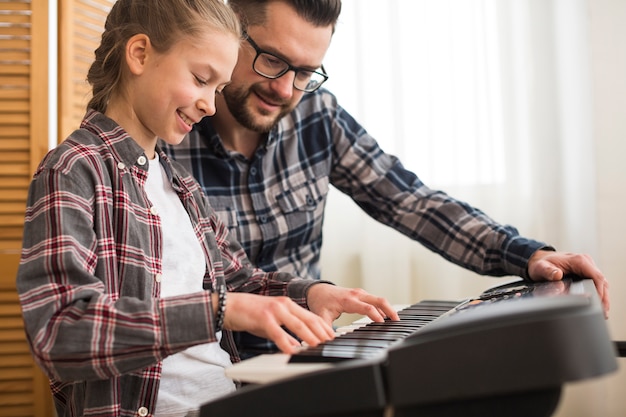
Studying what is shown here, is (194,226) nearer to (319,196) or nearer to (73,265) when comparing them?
(73,265)

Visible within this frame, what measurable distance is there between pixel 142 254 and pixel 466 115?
148 cm

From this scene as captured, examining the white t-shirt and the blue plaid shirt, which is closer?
the white t-shirt

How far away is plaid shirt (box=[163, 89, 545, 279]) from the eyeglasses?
14 cm

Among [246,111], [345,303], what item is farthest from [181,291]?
[246,111]

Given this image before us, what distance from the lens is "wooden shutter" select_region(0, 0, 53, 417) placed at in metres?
1.91

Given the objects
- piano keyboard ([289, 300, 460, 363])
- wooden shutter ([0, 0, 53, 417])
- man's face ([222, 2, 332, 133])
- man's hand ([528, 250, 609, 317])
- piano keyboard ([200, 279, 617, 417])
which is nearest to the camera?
piano keyboard ([200, 279, 617, 417])

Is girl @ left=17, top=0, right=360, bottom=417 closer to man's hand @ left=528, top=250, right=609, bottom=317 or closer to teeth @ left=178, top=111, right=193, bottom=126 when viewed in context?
teeth @ left=178, top=111, right=193, bottom=126

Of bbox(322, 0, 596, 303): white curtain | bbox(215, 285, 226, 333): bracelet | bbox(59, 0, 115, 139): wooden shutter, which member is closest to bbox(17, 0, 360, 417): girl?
bbox(215, 285, 226, 333): bracelet

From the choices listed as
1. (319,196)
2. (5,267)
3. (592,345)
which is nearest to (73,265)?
(592,345)

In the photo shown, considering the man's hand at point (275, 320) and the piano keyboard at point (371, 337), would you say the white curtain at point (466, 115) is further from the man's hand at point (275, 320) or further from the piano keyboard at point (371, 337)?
the man's hand at point (275, 320)

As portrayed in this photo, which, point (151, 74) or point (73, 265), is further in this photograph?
point (151, 74)

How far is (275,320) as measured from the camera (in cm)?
90

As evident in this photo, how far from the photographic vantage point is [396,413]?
0.69 metres

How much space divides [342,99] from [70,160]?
1516 millimetres
